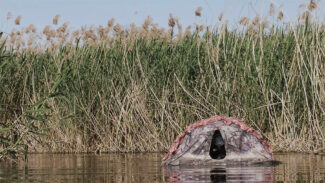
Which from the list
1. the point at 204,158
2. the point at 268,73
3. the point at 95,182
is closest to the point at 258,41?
the point at 268,73

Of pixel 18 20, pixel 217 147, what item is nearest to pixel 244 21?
pixel 217 147

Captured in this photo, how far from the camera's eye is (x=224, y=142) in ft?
30.8

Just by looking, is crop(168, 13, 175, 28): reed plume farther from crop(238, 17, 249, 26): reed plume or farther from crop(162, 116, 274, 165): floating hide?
crop(162, 116, 274, 165): floating hide

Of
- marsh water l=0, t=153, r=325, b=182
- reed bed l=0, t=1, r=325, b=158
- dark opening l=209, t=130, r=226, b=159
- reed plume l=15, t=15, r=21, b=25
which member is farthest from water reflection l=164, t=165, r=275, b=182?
reed plume l=15, t=15, r=21, b=25

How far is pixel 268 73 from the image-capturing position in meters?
11.8

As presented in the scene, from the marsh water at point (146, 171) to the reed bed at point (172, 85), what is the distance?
107 cm

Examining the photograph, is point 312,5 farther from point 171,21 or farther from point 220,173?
point 220,173

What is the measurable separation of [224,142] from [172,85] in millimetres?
3349

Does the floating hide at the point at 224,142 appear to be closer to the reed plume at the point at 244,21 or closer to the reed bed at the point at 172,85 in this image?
the reed bed at the point at 172,85

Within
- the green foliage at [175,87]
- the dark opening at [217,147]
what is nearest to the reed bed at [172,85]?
the green foliage at [175,87]

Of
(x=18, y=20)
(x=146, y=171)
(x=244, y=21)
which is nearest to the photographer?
(x=146, y=171)

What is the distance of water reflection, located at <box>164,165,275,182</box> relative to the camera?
720 centimetres

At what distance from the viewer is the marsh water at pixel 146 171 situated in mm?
7387

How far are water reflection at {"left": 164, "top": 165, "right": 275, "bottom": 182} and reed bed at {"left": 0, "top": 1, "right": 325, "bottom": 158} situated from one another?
277 cm
